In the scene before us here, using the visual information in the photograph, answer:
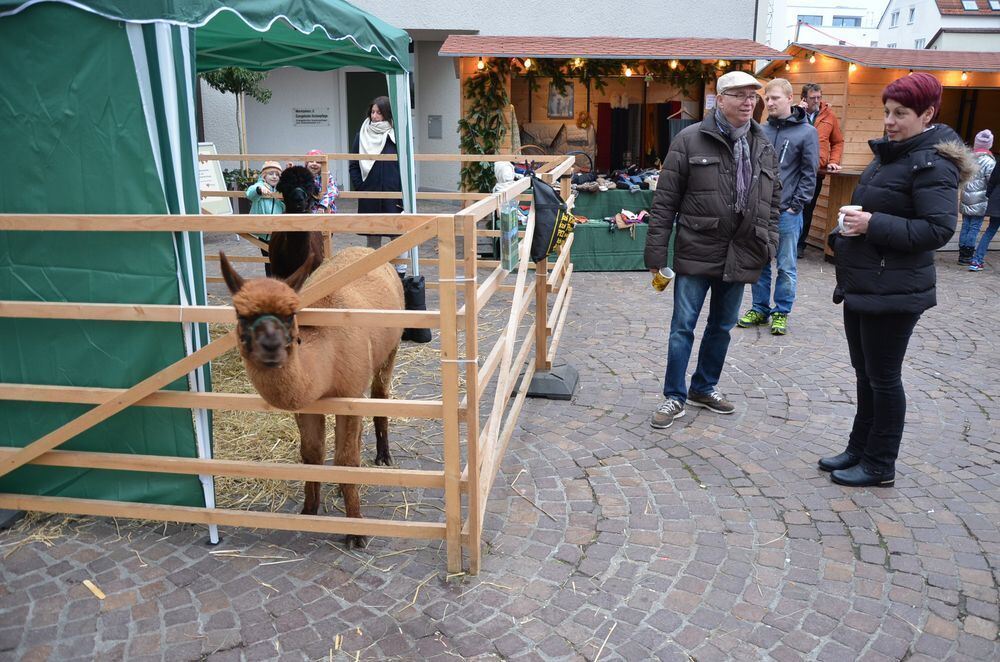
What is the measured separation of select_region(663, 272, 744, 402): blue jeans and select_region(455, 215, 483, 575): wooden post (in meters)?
2.28

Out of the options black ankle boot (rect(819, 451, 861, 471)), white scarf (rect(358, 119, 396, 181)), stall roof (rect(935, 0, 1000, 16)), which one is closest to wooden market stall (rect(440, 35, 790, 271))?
white scarf (rect(358, 119, 396, 181))

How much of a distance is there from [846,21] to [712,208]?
280ft

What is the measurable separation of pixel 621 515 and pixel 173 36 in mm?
3403

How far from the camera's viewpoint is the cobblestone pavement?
3.26 metres

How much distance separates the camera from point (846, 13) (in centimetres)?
7306

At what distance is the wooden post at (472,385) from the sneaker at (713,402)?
8.71 feet

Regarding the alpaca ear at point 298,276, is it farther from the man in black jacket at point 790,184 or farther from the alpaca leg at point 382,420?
the man in black jacket at point 790,184

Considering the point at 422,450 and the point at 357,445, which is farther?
the point at 422,450

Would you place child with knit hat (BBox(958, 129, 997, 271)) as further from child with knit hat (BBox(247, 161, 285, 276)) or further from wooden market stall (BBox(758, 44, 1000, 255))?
child with knit hat (BBox(247, 161, 285, 276))

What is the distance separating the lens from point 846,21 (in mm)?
77438

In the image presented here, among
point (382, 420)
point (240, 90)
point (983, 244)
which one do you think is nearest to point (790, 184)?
point (983, 244)

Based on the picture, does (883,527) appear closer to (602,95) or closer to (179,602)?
(179,602)

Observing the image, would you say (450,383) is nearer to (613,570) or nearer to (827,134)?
(613,570)

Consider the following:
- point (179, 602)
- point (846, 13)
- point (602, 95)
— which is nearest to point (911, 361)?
point (179, 602)
